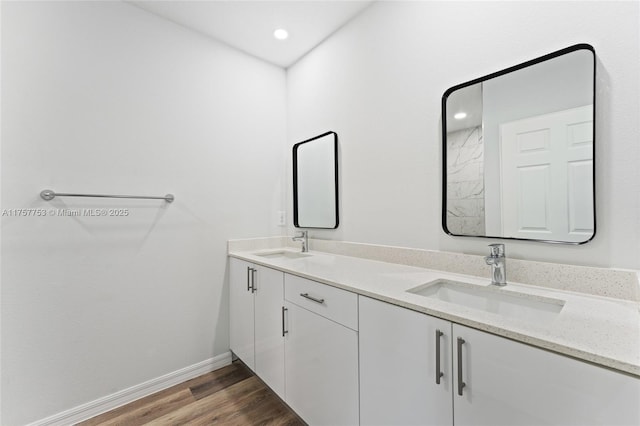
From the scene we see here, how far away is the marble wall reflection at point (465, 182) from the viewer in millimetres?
1339

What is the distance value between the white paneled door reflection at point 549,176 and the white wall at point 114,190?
5.87ft

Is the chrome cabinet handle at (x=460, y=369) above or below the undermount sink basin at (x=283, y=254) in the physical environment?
below

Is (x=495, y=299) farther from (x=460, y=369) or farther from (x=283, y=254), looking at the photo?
(x=283, y=254)

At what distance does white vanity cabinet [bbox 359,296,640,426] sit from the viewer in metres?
0.64

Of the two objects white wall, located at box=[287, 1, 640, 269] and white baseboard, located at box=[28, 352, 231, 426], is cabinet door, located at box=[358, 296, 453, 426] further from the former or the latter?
white baseboard, located at box=[28, 352, 231, 426]

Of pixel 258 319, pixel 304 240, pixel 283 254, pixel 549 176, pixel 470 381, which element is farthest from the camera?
pixel 283 254

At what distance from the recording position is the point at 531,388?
0.72 meters

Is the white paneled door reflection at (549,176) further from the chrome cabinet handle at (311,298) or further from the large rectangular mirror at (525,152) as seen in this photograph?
the chrome cabinet handle at (311,298)

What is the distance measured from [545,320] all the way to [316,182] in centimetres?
164

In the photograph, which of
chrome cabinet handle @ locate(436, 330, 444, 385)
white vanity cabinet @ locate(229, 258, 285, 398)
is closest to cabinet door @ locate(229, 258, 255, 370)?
white vanity cabinet @ locate(229, 258, 285, 398)

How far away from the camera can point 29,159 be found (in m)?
1.51

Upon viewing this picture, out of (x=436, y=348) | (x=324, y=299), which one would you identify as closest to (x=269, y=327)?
(x=324, y=299)

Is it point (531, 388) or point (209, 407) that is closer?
point (531, 388)

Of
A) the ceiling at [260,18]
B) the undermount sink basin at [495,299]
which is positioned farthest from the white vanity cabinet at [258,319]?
the ceiling at [260,18]
